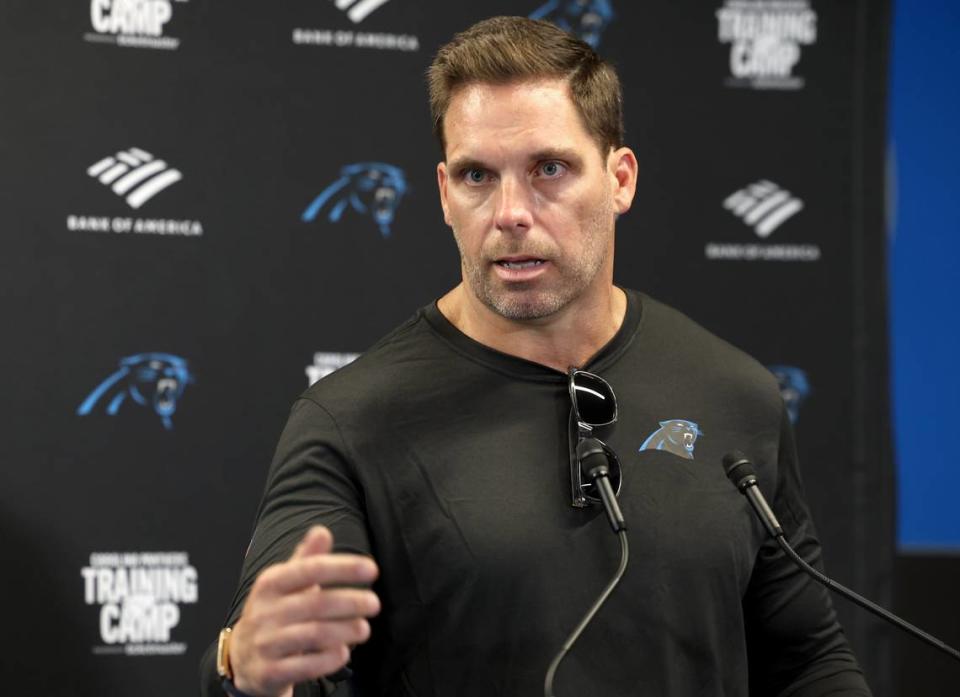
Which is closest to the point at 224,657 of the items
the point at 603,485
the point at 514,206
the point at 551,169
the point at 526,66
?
the point at 603,485

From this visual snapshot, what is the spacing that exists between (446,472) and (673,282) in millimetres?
1737

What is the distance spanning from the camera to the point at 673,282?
11.3 ft

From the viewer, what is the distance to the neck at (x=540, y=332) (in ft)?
6.55

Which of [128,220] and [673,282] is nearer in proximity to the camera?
[128,220]

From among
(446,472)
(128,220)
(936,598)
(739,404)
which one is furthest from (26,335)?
(936,598)

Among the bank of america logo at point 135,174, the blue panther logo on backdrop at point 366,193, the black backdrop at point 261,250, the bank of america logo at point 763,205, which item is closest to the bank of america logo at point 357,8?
the black backdrop at point 261,250

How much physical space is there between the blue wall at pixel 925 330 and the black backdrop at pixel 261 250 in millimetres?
177

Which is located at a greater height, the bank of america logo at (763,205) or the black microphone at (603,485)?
the bank of america logo at (763,205)

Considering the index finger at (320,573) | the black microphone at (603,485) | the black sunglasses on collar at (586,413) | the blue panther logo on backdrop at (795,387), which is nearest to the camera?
the index finger at (320,573)

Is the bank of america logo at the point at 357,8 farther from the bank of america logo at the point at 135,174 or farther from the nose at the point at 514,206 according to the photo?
the nose at the point at 514,206

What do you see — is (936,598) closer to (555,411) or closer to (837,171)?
(837,171)

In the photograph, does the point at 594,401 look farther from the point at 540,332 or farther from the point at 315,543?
the point at 315,543

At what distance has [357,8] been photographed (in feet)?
10.7

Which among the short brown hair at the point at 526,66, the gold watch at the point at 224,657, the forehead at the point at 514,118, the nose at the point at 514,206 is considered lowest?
the gold watch at the point at 224,657
